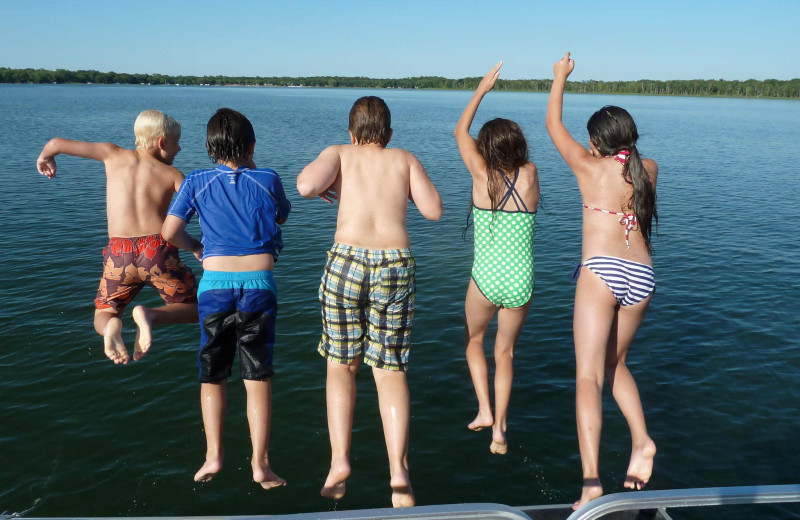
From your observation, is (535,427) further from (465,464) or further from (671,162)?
(671,162)

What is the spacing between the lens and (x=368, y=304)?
429 cm

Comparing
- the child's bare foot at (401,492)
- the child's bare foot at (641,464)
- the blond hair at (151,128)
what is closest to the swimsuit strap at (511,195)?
the child's bare foot at (641,464)

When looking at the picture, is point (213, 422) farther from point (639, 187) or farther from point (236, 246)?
point (639, 187)

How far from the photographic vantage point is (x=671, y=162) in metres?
35.0

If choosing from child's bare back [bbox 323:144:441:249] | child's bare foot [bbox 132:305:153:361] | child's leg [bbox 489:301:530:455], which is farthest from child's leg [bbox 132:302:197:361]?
child's leg [bbox 489:301:530:455]

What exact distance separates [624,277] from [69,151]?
4.41 meters

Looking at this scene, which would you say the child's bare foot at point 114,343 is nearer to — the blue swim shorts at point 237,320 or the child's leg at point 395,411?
the blue swim shorts at point 237,320

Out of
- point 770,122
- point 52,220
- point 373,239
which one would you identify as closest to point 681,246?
point 373,239

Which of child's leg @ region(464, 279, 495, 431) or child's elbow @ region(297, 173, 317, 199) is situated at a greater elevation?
child's elbow @ region(297, 173, 317, 199)

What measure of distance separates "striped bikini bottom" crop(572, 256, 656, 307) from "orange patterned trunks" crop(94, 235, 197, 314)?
344cm

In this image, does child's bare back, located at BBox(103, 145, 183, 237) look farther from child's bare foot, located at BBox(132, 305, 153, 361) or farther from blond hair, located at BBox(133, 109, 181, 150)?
child's bare foot, located at BBox(132, 305, 153, 361)

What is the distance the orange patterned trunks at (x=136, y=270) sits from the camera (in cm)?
497

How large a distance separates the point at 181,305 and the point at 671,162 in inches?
1391

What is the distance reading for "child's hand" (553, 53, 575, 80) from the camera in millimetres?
4750
